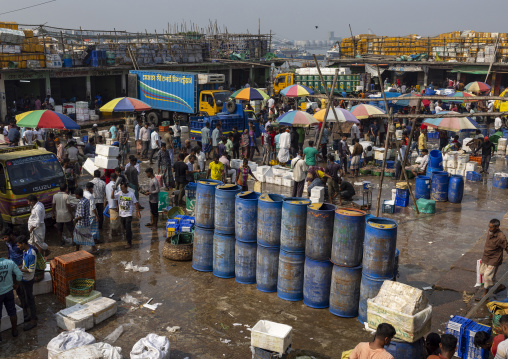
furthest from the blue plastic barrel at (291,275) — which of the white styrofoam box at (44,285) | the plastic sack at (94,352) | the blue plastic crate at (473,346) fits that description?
the white styrofoam box at (44,285)

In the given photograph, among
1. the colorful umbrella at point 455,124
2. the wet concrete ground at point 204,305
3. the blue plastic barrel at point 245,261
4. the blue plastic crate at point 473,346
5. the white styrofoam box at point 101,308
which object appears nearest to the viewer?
the blue plastic crate at point 473,346

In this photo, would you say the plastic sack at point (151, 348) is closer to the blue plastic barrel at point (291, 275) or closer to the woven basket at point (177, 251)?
the blue plastic barrel at point (291, 275)

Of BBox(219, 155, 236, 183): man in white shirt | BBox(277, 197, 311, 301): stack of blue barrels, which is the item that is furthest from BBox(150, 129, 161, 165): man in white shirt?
BBox(277, 197, 311, 301): stack of blue barrels

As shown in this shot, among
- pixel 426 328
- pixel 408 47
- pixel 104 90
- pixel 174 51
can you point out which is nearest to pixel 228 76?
pixel 174 51

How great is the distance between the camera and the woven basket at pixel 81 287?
868 centimetres

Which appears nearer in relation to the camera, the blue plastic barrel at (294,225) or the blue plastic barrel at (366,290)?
the blue plastic barrel at (366,290)

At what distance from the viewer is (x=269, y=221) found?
9070 millimetres

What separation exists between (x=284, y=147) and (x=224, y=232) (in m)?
9.09

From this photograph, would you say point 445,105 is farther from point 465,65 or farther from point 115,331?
point 115,331

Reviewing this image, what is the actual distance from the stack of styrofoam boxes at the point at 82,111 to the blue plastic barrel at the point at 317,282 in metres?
22.3

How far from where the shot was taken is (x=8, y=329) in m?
8.00

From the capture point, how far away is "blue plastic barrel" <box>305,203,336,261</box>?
8562 millimetres

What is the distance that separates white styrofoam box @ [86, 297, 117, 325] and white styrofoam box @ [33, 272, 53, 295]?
47.9 inches

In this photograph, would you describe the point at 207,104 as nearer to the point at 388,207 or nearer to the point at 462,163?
the point at 462,163
